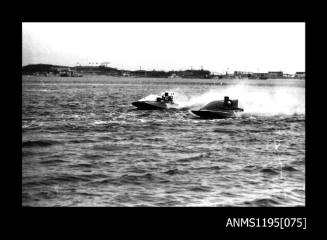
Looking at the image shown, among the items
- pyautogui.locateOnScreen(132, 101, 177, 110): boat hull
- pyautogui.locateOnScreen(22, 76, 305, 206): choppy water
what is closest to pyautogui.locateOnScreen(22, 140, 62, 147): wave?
pyautogui.locateOnScreen(22, 76, 305, 206): choppy water

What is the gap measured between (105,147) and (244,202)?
12.8 m

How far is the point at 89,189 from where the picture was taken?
673 inches

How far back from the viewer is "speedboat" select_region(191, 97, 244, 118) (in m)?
41.6

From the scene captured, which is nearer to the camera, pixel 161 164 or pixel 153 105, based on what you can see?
pixel 161 164

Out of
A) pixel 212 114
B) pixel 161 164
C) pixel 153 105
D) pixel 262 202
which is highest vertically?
pixel 153 105

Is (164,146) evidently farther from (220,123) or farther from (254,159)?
(220,123)

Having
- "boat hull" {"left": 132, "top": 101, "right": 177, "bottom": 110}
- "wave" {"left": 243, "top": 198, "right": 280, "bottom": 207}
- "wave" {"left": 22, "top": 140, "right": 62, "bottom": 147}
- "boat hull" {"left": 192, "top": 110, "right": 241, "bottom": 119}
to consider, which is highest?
"boat hull" {"left": 132, "top": 101, "right": 177, "bottom": 110}

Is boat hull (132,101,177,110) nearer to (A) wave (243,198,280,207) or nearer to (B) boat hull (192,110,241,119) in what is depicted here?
(B) boat hull (192,110,241,119)

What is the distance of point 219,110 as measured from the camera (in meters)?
42.0

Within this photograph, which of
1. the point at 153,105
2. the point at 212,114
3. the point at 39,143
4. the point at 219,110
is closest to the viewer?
the point at 39,143

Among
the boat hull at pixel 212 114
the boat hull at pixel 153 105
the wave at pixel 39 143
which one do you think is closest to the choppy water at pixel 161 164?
the wave at pixel 39 143

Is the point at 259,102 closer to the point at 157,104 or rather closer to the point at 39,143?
the point at 157,104

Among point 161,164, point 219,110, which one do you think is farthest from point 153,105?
point 161,164
